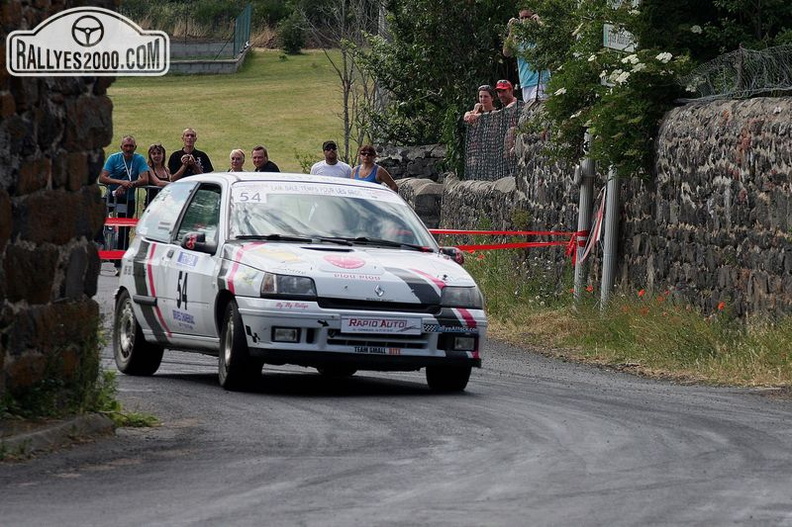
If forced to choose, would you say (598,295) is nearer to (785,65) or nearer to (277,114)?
(785,65)

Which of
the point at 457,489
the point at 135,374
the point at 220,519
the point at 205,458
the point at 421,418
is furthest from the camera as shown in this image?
the point at 135,374

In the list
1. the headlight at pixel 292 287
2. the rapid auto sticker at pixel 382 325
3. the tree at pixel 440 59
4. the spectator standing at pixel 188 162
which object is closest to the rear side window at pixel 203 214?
the headlight at pixel 292 287

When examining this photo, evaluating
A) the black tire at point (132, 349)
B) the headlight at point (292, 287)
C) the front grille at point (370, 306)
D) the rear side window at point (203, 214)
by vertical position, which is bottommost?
the black tire at point (132, 349)

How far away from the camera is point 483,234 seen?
23297 millimetres

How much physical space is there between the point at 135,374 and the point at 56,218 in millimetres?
4070

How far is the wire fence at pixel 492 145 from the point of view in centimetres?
2441

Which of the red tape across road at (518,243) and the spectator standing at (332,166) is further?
the spectator standing at (332,166)

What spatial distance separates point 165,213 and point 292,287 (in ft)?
7.79

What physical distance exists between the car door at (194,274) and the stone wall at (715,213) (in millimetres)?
4564

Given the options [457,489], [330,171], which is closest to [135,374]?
[457,489]

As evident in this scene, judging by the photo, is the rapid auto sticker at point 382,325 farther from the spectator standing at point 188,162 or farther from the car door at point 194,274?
the spectator standing at point 188,162

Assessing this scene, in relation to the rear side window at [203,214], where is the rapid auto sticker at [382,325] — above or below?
below

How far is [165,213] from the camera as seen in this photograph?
13.8 m

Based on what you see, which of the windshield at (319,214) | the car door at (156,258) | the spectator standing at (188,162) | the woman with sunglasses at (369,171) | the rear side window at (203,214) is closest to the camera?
the windshield at (319,214)
